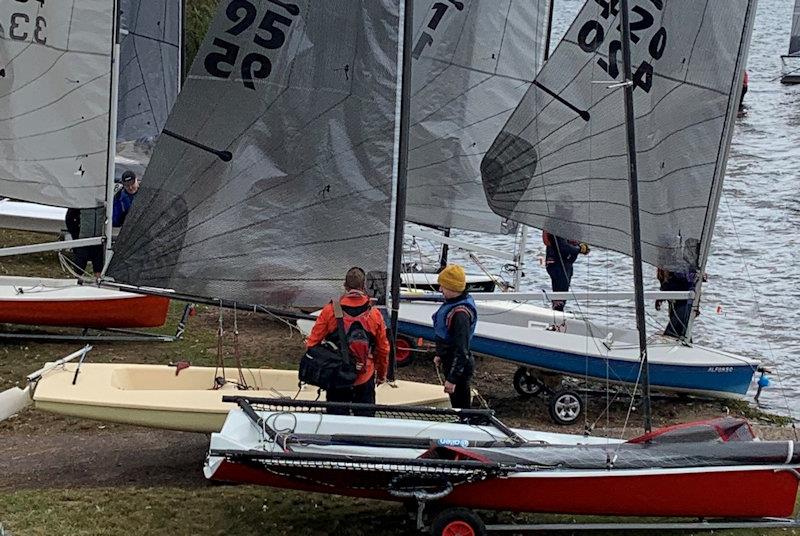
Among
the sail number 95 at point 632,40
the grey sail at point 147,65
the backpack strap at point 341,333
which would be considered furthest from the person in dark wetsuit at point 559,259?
the backpack strap at point 341,333

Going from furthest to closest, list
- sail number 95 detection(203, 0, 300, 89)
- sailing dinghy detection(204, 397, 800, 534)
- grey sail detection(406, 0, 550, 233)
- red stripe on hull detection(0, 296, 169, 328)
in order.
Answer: grey sail detection(406, 0, 550, 233)
red stripe on hull detection(0, 296, 169, 328)
sail number 95 detection(203, 0, 300, 89)
sailing dinghy detection(204, 397, 800, 534)

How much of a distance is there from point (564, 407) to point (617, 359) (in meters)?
0.69

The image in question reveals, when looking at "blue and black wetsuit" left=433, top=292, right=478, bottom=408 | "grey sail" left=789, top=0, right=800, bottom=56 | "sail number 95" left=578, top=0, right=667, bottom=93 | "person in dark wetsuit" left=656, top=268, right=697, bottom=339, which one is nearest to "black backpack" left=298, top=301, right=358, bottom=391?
"blue and black wetsuit" left=433, top=292, right=478, bottom=408

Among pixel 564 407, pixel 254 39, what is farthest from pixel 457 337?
pixel 564 407

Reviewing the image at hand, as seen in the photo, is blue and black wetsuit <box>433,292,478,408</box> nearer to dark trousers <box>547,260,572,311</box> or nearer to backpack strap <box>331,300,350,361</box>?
backpack strap <box>331,300,350,361</box>

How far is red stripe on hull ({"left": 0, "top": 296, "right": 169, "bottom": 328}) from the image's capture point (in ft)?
40.4

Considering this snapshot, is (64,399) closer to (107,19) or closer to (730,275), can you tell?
(107,19)

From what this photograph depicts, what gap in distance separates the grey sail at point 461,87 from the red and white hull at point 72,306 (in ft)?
10.7

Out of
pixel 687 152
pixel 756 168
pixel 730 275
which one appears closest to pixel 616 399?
pixel 687 152

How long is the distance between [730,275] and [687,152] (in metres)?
9.86

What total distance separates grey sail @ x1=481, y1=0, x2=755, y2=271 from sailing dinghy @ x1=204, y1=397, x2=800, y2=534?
3026 millimetres

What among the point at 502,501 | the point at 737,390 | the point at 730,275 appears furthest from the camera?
the point at 730,275

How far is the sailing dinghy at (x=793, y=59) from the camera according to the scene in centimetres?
3237

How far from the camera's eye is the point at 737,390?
457 inches
